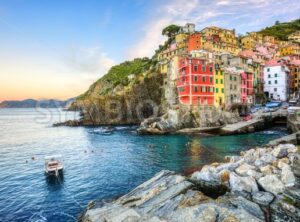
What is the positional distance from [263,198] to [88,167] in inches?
969

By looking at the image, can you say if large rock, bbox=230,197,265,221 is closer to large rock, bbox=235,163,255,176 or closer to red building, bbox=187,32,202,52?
large rock, bbox=235,163,255,176

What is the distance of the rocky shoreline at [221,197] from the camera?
12.1 meters

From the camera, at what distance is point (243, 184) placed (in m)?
15.1

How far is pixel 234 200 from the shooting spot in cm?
1321

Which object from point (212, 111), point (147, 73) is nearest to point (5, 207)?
point (212, 111)

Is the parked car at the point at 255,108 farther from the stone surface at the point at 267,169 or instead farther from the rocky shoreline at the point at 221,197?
the stone surface at the point at 267,169

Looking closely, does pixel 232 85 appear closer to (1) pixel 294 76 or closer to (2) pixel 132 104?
(2) pixel 132 104

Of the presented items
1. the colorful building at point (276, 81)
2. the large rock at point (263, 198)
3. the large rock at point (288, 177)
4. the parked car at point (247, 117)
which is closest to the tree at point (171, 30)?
the colorful building at point (276, 81)

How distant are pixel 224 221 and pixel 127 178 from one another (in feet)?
55.0

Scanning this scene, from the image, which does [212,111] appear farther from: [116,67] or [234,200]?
[116,67]

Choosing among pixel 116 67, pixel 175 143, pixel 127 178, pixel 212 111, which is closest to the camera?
pixel 127 178

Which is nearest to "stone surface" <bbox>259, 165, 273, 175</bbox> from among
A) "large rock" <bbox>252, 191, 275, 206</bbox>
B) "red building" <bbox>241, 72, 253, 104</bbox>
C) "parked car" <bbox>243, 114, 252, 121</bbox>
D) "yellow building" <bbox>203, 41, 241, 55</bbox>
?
"large rock" <bbox>252, 191, 275, 206</bbox>

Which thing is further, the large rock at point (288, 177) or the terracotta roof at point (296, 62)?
the terracotta roof at point (296, 62)

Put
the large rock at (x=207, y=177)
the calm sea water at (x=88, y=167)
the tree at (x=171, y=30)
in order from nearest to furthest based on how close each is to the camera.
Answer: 1. the large rock at (x=207, y=177)
2. the calm sea water at (x=88, y=167)
3. the tree at (x=171, y=30)
